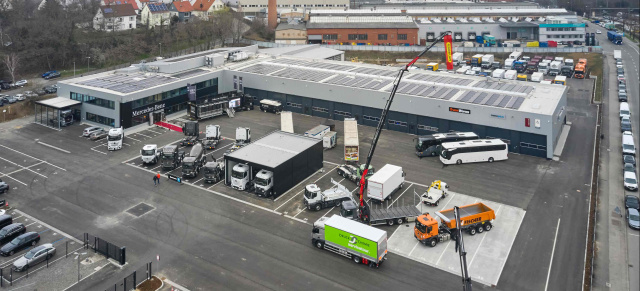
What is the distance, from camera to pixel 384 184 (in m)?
35.2

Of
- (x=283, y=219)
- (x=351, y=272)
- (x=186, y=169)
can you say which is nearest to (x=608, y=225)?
(x=351, y=272)

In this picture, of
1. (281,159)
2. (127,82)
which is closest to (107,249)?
(281,159)

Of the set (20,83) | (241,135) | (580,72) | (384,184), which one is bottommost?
(384,184)

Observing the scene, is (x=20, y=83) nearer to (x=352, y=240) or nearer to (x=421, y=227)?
(x=352, y=240)

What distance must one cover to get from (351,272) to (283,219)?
7.74 m

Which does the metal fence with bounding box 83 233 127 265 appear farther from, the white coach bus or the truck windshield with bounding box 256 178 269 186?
the white coach bus

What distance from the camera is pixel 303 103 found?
191ft

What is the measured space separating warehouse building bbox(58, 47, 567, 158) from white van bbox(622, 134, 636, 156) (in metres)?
5.77

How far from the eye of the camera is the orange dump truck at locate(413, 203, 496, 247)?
1163 inches

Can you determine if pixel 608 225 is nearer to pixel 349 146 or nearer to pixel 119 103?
pixel 349 146

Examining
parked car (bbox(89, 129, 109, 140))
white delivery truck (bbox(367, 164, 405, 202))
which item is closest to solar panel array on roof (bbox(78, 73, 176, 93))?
parked car (bbox(89, 129, 109, 140))

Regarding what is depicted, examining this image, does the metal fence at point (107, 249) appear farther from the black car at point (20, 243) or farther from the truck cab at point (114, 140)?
the truck cab at point (114, 140)

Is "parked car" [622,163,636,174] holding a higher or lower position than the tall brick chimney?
lower

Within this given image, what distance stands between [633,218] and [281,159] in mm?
24690
